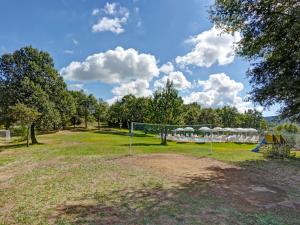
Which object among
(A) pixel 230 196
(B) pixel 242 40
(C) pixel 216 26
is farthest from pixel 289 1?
(A) pixel 230 196

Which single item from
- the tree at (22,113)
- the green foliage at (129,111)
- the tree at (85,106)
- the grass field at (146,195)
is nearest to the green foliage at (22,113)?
the tree at (22,113)

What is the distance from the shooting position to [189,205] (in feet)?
19.1

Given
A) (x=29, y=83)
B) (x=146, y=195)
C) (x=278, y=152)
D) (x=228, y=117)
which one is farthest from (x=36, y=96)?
(x=228, y=117)

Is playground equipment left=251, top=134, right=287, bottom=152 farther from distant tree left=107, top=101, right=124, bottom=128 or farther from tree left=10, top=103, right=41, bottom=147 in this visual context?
distant tree left=107, top=101, right=124, bottom=128

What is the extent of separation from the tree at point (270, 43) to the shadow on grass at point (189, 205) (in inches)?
156

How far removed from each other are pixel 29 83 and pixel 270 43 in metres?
19.6

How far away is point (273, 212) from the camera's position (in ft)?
18.0

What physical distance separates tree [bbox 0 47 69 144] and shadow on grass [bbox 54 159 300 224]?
55.7ft

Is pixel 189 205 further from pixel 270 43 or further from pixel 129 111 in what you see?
pixel 129 111

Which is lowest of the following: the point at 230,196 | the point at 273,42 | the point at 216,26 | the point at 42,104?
the point at 230,196

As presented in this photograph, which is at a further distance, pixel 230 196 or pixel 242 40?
pixel 242 40

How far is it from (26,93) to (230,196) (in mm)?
20335

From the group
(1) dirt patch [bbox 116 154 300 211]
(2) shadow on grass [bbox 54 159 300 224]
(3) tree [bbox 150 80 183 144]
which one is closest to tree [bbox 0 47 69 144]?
(3) tree [bbox 150 80 183 144]

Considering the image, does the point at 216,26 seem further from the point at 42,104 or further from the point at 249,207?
the point at 42,104
